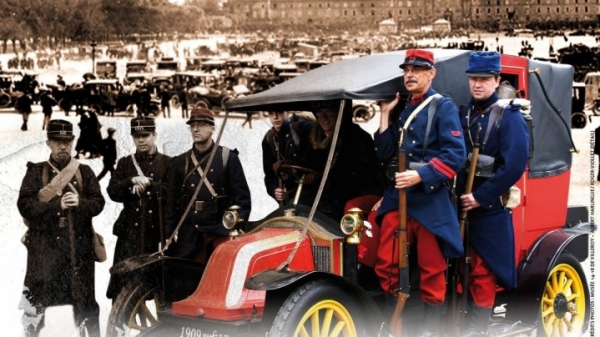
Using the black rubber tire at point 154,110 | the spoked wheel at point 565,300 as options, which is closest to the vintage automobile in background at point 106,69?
the black rubber tire at point 154,110

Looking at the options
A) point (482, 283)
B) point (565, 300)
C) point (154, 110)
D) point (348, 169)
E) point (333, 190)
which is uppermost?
point (154, 110)

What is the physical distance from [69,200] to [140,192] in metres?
0.46

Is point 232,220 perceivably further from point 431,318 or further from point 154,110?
point 154,110

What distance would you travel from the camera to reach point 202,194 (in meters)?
5.96

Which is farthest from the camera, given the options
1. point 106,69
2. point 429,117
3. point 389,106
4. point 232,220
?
point 106,69

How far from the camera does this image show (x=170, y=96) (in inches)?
294

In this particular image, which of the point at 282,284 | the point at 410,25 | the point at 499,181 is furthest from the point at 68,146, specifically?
the point at 410,25

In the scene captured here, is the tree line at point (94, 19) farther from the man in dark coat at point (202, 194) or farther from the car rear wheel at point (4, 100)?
the man in dark coat at point (202, 194)

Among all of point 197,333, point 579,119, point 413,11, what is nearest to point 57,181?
point 197,333

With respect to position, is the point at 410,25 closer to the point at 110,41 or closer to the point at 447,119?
the point at 110,41

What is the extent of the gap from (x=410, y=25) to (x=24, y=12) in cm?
311

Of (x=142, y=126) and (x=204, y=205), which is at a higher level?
(x=142, y=126)

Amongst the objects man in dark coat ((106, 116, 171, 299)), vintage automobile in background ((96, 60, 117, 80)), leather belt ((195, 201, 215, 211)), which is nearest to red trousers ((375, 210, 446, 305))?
leather belt ((195, 201, 215, 211))

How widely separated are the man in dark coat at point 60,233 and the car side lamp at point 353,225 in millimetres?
1953
